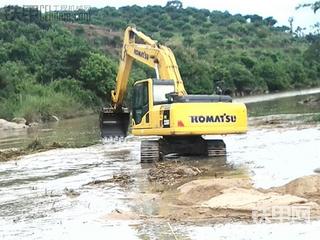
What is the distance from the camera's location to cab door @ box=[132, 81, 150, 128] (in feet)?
58.2

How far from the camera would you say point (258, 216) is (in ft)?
28.8

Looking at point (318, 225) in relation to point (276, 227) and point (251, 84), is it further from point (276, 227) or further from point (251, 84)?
point (251, 84)

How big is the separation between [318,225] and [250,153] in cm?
1039

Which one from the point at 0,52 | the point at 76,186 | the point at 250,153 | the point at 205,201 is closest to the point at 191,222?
the point at 205,201

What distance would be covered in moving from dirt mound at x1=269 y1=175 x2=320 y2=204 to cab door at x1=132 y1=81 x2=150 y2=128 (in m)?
7.26

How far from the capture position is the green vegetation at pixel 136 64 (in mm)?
56844

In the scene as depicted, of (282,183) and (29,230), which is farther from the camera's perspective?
(282,183)

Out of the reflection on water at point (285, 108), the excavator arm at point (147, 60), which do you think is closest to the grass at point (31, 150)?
the excavator arm at point (147, 60)

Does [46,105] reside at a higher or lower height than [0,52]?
lower

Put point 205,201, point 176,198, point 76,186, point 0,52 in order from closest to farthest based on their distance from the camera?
point 205,201 → point 176,198 → point 76,186 → point 0,52

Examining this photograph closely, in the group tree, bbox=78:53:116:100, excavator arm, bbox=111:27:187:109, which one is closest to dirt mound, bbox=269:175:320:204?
excavator arm, bbox=111:27:187:109

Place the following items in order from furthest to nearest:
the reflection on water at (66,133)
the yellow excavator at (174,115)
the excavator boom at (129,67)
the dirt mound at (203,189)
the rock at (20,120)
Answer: the rock at (20,120) < the reflection on water at (66,133) < the excavator boom at (129,67) < the yellow excavator at (174,115) < the dirt mound at (203,189)

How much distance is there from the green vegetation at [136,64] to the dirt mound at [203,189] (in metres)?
6.86

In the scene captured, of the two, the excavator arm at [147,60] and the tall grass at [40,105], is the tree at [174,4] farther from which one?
the excavator arm at [147,60]
